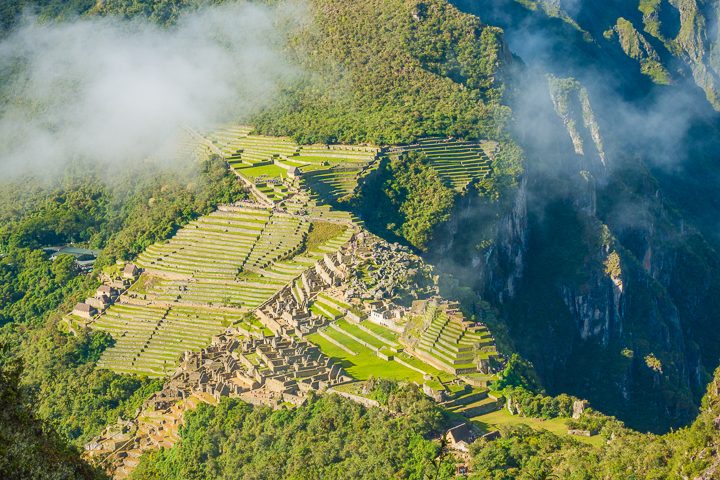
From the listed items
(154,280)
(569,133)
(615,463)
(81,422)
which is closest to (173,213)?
(154,280)

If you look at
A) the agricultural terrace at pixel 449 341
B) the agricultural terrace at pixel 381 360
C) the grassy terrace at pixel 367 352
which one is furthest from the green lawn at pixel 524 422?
the agricultural terrace at pixel 449 341

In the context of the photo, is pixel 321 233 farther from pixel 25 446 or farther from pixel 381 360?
pixel 25 446

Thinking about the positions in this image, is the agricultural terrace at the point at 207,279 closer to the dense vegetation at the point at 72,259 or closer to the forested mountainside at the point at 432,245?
the forested mountainside at the point at 432,245

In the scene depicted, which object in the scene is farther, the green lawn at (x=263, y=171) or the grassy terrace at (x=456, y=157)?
the grassy terrace at (x=456, y=157)

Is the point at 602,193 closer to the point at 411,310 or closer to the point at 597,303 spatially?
the point at 597,303

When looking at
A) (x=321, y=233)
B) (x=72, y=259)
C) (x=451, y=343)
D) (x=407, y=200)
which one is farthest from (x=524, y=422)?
(x=72, y=259)

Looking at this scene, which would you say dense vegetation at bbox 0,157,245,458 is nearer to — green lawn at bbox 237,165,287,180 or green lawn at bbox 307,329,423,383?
green lawn at bbox 237,165,287,180
